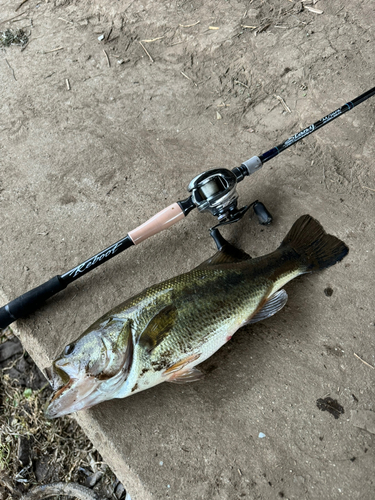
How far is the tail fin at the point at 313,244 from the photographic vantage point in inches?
105

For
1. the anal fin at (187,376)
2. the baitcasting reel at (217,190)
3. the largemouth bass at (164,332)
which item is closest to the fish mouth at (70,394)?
the largemouth bass at (164,332)

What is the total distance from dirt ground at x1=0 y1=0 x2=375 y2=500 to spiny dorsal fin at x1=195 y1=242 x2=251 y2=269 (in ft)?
0.76

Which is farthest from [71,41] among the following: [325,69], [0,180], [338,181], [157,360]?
[157,360]

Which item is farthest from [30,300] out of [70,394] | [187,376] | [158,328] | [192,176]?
[192,176]

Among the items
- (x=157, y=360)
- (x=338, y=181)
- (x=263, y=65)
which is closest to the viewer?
(x=157, y=360)

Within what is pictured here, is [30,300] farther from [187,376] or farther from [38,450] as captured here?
[38,450]

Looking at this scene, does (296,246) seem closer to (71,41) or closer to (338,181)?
(338,181)

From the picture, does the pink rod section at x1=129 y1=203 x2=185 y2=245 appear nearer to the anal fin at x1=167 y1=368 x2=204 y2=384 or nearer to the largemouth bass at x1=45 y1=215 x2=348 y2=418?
the largemouth bass at x1=45 y1=215 x2=348 y2=418

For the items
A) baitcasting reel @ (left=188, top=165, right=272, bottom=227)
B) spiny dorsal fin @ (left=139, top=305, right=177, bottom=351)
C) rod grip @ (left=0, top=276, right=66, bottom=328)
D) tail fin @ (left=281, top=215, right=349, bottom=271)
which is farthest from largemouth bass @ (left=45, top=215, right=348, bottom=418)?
rod grip @ (left=0, top=276, right=66, bottom=328)

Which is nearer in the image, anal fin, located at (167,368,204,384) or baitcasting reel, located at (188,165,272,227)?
anal fin, located at (167,368,204,384)

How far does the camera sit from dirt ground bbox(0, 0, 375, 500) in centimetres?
233

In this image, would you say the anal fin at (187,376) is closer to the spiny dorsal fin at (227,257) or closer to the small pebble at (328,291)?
the spiny dorsal fin at (227,257)

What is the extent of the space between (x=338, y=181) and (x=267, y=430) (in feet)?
6.11

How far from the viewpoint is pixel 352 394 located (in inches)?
94.4
